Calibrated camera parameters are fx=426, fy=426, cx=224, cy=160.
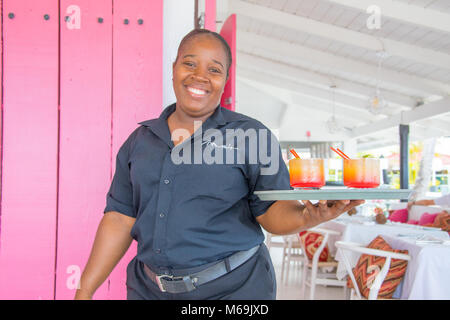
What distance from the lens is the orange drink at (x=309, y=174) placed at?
1211 mm

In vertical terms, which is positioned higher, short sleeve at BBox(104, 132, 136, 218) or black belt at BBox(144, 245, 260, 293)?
short sleeve at BBox(104, 132, 136, 218)

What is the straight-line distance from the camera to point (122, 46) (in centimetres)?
209

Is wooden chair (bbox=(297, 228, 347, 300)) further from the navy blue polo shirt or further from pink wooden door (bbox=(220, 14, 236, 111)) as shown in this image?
the navy blue polo shirt

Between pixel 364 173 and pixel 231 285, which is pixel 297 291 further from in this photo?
pixel 364 173

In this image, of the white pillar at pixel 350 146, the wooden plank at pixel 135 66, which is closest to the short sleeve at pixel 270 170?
the wooden plank at pixel 135 66

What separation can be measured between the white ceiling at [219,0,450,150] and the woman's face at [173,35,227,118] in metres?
4.36

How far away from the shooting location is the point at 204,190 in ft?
4.15

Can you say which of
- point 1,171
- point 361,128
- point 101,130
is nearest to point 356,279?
point 101,130

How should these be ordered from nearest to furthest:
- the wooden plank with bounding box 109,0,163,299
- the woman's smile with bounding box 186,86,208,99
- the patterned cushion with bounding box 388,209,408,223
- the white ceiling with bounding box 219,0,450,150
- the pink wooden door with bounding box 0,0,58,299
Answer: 1. the woman's smile with bounding box 186,86,208,99
2. the pink wooden door with bounding box 0,0,58,299
3. the wooden plank with bounding box 109,0,163,299
4. the white ceiling with bounding box 219,0,450,150
5. the patterned cushion with bounding box 388,209,408,223

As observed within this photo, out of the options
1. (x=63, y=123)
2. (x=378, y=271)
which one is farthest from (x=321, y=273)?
(x=63, y=123)

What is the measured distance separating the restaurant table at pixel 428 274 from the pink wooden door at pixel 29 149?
7.65ft

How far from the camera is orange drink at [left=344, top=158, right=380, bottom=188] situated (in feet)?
3.82

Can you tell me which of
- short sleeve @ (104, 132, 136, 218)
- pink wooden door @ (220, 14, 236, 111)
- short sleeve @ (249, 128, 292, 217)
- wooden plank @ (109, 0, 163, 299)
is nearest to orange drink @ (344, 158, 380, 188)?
short sleeve @ (249, 128, 292, 217)

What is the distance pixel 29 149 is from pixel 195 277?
47.3 inches
